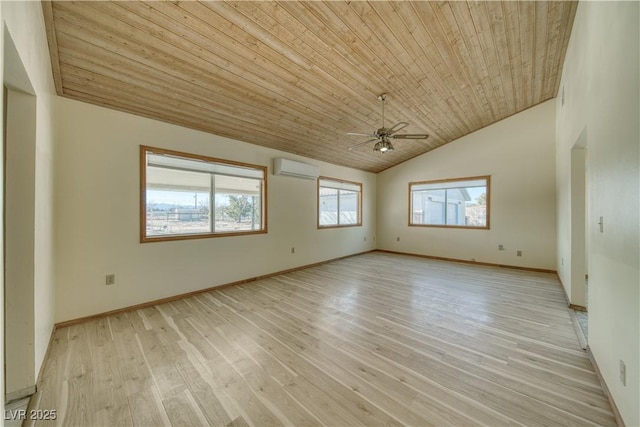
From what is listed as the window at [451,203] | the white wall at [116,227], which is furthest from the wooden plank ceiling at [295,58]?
the window at [451,203]

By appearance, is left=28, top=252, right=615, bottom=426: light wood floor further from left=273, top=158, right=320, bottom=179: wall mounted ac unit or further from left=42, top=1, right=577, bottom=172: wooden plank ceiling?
left=42, top=1, right=577, bottom=172: wooden plank ceiling

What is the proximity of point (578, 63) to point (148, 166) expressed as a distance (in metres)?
5.53

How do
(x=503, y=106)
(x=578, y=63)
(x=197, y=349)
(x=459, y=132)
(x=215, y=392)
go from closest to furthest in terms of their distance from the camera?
(x=215, y=392)
(x=197, y=349)
(x=578, y=63)
(x=503, y=106)
(x=459, y=132)

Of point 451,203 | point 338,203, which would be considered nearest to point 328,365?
point 338,203

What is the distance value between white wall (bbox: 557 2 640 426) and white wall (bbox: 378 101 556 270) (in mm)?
3440

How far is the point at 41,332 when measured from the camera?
2.14 meters

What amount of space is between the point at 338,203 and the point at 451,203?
2.94 m

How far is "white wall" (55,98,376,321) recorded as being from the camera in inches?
115

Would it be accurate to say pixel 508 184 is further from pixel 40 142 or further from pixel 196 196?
pixel 40 142

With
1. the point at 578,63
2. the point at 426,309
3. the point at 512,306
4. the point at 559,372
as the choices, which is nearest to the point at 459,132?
the point at 578,63

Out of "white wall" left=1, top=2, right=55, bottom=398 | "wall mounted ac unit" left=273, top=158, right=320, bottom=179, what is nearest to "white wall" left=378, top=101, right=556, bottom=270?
"wall mounted ac unit" left=273, top=158, right=320, bottom=179

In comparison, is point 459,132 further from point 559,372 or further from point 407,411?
point 407,411

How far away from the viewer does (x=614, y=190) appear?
5.69 ft

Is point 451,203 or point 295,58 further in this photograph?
point 451,203
